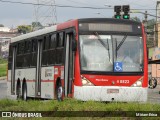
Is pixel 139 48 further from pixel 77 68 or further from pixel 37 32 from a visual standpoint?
pixel 37 32

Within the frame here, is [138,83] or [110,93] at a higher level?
[138,83]

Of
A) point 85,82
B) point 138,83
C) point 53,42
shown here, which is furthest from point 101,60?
point 53,42

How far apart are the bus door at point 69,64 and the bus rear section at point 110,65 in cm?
67

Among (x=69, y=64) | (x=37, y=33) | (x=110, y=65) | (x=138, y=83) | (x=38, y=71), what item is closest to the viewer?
(x=110, y=65)

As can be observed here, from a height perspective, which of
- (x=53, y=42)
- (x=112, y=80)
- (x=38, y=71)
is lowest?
(x=112, y=80)

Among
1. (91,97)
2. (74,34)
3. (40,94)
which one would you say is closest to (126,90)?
(91,97)

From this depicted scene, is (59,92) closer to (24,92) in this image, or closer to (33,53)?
(33,53)

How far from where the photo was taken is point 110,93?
1855 centimetres

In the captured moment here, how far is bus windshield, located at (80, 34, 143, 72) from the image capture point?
1858cm

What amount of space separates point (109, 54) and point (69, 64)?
1680 millimetres

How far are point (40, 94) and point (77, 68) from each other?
5.58 metres

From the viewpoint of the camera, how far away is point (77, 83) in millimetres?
18391

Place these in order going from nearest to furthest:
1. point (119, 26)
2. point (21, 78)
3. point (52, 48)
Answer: point (119, 26)
point (52, 48)
point (21, 78)

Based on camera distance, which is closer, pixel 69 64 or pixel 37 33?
pixel 69 64
